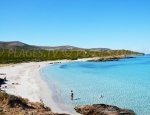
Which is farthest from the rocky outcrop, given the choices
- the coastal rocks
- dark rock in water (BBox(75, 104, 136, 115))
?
dark rock in water (BBox(75, 104, 136, 115))

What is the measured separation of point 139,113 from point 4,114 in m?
13.2

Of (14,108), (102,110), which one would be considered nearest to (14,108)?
(14,108)

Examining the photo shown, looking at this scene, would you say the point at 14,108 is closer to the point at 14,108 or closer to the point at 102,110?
the point at 14,108

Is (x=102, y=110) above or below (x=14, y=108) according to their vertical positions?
below

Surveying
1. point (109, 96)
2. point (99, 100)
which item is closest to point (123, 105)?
point (99, 100)

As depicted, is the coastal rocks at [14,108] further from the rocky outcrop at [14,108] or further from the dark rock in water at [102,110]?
the dark rock in water at [102,110]

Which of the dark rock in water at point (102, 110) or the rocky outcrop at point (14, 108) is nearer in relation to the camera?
the rocky outcrop at point (14, 108)

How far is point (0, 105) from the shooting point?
25.8m

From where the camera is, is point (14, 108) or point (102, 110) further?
point (102, 110)

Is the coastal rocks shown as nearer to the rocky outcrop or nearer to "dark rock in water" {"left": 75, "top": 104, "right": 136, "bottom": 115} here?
the rocky outcrop

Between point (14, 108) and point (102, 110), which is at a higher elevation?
point (14, 108)

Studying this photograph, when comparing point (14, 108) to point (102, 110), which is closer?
point (14, 108)

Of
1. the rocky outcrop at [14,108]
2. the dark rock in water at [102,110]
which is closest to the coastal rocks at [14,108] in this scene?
the rocky outcrop at [14,108]

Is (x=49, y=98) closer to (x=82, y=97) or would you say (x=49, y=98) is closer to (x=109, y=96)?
(x=82, y=97)
